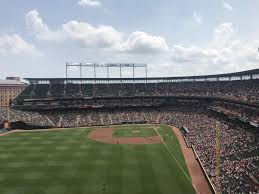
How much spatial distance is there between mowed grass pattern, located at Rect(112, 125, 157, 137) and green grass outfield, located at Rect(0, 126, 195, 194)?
8.04 m

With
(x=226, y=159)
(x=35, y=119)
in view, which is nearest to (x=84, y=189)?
(x=226, y=159)

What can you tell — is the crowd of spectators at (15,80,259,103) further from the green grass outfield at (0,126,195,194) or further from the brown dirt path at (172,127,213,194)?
the brown dirt path at (172,127,213,194)

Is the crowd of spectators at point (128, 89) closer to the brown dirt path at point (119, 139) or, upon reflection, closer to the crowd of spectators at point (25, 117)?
the crowd of spectators at point (25, 117)

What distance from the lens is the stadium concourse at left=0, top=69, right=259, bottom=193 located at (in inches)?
1621

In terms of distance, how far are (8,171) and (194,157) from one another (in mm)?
27113

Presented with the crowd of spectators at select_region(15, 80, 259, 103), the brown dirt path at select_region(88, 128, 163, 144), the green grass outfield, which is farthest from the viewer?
the crowd of spectators at select_region(15, 80, 259, 103)

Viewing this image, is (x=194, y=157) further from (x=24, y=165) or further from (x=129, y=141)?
(x=24, y=165)

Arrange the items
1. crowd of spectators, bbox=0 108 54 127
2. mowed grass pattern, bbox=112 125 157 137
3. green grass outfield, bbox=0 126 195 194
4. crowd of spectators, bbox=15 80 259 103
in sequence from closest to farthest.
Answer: green grass outfield, bbox=0 126 195 194 → mowed grass pattern, bbox=112 125 157 137 → crowd of spectators, bbox=0 108 54 127 → crowd of spectators, bbox=15 80 259 103

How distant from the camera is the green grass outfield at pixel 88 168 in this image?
115 ft

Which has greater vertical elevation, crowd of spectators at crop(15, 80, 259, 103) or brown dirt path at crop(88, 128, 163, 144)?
crowd of spectators at crop(15, 80, 259, 103)

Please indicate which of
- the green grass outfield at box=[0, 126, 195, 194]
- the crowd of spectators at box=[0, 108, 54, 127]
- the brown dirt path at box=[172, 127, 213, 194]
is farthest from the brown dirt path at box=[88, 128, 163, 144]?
the crowd of spectators at box=[0, 108, 54, 127]

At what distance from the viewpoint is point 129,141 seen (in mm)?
59844

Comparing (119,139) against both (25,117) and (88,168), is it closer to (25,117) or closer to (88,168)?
(88,168)

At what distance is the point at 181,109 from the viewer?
3649 inches
